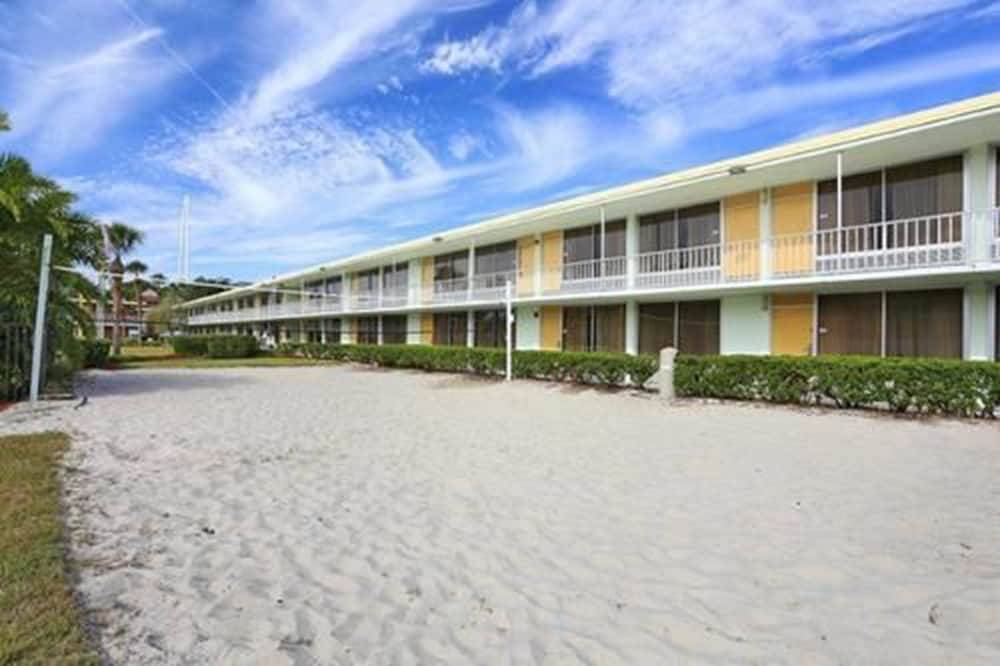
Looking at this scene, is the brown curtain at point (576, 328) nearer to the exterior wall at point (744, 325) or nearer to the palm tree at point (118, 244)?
A: the exterior wall at point (744, 325)

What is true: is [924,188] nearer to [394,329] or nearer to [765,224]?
[765,224]

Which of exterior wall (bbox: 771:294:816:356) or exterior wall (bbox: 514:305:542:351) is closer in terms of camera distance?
exterior wall (bbox: 771:294:816:356)

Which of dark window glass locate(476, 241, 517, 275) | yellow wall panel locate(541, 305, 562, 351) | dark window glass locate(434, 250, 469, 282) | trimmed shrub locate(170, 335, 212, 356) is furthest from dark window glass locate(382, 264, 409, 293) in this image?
trimmed shrub locate(170, 335, 212, 356)

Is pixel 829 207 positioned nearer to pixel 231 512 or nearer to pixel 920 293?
pixel 920 293

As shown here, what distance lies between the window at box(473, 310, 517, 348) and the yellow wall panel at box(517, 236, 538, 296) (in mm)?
1839

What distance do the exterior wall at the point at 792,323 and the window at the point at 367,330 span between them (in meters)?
23.8

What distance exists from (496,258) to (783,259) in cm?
1285

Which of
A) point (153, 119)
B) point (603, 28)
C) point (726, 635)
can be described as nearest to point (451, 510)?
point (726, 635)

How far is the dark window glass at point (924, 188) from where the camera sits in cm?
1279

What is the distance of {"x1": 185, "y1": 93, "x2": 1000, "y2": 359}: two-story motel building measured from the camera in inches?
489

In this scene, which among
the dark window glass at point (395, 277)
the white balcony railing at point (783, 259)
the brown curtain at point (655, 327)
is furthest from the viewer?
the dark window glass at point (395, 277)

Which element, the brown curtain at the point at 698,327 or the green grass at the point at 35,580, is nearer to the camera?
the green grass at the point at 35,580

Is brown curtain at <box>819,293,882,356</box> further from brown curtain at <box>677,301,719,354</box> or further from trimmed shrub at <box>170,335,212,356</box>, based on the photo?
trimmed shrub at <box>170,335,212,356</box>

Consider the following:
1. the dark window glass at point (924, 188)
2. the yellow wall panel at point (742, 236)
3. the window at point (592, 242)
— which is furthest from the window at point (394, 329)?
the dark window glass at point (924, 188)
